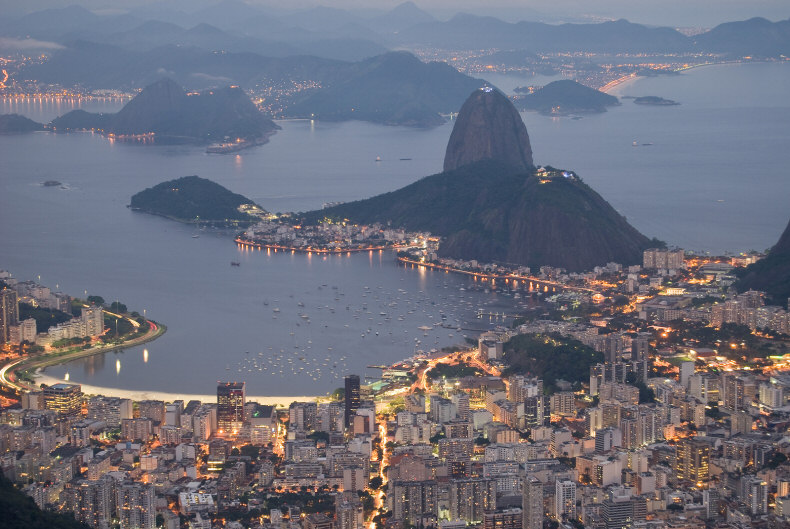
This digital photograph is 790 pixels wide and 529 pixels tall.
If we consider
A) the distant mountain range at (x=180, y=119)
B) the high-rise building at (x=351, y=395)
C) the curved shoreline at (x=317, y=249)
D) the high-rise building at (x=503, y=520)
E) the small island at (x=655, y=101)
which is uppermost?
the small island at (x=655, y=101)

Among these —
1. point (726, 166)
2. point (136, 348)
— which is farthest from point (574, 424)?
point (726, 166)

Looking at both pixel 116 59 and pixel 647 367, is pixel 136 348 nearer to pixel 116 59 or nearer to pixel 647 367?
pixel 647 367

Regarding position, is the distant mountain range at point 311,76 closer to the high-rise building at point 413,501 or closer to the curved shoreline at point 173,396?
the curved shoreline at point 173,396

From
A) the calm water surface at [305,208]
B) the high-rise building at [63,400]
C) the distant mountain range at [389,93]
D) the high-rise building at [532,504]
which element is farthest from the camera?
the distant mountain range at [389,93]

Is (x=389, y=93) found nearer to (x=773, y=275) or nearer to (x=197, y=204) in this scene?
(x=197, y=204)

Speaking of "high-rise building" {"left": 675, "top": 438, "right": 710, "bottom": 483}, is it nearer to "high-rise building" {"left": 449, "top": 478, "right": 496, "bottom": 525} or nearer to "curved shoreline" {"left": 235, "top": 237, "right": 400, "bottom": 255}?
"high-rise building" {"left": 449, "top": 478, "right": 496, "bottom": 525}

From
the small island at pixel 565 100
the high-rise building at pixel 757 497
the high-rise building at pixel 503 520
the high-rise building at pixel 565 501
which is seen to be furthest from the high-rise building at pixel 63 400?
the small island at pixel 565 100

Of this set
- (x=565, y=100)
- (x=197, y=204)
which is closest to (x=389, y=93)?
(x=565, y=100)
